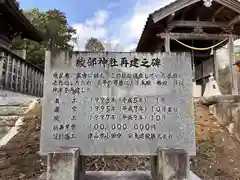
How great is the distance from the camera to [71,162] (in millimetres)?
2773

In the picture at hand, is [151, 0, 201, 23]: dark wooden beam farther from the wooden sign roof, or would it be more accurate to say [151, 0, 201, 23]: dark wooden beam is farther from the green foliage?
the green foliage

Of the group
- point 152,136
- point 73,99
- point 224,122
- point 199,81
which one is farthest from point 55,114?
point 199,81

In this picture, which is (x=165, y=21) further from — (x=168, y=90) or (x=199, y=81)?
(x=168, y=90)

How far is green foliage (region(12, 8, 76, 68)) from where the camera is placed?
62.1 feet

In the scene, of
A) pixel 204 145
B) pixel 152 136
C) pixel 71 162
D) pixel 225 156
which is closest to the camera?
pixel 71 162

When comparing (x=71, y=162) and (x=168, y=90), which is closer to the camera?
(x=71, y=162)

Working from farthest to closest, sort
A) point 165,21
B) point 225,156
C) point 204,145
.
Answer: point 165,21
point 204,145
point 225,156

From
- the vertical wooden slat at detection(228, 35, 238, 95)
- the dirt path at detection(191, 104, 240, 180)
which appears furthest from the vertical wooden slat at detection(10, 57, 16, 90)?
the vertical wooden slat at detection(228, 35, 238, 95)

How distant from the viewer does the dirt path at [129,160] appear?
157 inches

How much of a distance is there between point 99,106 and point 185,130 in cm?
126

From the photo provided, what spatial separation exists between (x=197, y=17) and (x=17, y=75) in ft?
27.2

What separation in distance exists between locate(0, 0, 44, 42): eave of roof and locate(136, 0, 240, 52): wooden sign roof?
211 inches

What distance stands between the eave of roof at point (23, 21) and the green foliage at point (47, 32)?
6405 millimetres

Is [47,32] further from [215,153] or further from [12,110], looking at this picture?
[215,153]
